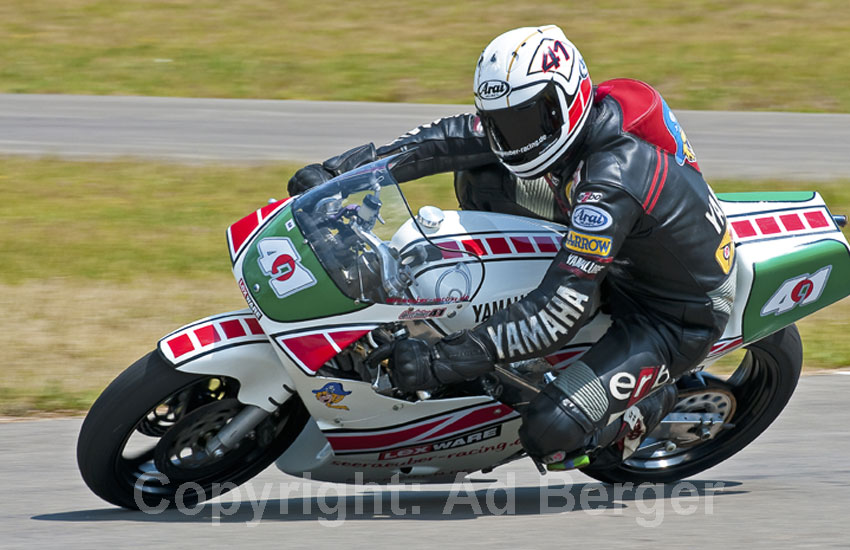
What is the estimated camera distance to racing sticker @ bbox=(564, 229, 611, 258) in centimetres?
380

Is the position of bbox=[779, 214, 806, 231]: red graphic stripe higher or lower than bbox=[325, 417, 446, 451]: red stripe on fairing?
higher

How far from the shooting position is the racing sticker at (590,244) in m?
3.80

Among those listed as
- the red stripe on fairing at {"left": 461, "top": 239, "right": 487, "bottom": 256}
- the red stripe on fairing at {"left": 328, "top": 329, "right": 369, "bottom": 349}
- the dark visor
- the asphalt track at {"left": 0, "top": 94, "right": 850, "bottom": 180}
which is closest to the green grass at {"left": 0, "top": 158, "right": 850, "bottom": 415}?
the asphalt track at {"left": 0, "top": 94, "right": 850, "bottom": 180}

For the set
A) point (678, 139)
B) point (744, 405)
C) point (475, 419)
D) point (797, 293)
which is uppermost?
point (678, 139)

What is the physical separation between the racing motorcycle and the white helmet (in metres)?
0.33

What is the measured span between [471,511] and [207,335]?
1216 millimetres

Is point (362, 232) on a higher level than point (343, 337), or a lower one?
higher

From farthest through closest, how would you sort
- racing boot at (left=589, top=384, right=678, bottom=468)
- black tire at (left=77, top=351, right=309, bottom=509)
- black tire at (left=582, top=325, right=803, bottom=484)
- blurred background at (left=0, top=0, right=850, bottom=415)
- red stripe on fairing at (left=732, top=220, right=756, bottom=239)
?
blurred background at (left=0, top=0, right=850, bottom=415) → black tire at (left=582, top=325, right=803, bottom=484) → red stripe on fairing at (left=732, top=220, right=756, bottom=239) → racing boot at (left=589, top=384, right=678, bottom=468) → black tire at (left=77, top=351, right=309, bottom=509)

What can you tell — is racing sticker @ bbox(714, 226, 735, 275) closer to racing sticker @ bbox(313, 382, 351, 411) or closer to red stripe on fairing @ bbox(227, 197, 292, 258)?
racing sticker @ bbox(313, 382, 351, 411)

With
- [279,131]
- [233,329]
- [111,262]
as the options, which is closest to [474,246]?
[233,329]

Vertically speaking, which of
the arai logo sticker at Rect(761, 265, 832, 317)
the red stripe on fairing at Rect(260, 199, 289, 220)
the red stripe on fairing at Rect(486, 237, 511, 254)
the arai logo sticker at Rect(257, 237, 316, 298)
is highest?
the red stripe on fairing at Rect(260, 199, 289, 220)

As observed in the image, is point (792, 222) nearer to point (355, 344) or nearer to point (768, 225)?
point (768, 225)

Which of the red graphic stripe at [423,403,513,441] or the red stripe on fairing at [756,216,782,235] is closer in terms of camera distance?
the red graphic stripe at [423,403,513,441]

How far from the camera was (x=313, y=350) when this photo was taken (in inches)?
152
